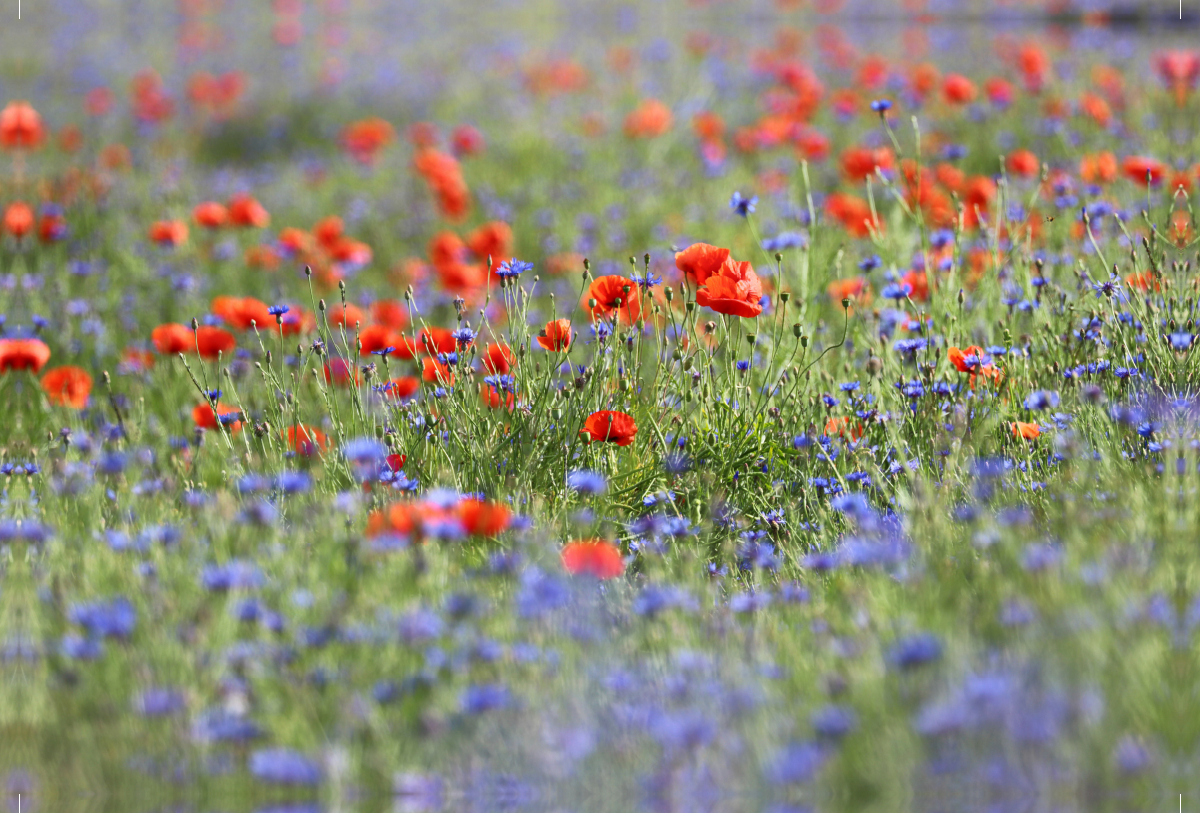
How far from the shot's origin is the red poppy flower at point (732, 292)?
2801mm

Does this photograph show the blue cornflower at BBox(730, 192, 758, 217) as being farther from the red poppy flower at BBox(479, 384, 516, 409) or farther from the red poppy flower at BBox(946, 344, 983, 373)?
the red poppy flower at BBox(479, 384, 516, 409)

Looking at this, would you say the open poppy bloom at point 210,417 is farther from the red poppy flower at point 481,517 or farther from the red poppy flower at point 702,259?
the red poppy flower at point 702,259

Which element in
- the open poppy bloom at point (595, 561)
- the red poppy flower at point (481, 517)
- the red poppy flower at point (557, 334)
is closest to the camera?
the open poppy bloom at point (595, 561)

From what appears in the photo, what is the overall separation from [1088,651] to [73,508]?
2.25 metres

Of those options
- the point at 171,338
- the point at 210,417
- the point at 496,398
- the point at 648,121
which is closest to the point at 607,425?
the point at 496,398

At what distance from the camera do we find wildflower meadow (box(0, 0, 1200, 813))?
1.76 meters

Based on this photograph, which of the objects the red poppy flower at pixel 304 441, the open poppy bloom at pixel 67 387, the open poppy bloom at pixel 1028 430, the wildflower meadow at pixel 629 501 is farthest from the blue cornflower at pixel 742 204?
the open poppy bloom at pixel 67 387

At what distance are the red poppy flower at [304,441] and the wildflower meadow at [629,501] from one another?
0.04m

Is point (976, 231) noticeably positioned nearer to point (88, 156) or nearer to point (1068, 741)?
point (1068, 741)

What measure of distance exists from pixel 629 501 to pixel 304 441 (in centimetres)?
84

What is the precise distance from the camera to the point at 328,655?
1.93 meters

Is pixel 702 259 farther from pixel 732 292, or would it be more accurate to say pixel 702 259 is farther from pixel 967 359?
pixel 967 359

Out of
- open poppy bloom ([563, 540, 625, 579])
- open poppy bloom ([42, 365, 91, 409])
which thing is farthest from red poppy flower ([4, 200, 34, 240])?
open poppy bloom ([563, 540, 625, 579])

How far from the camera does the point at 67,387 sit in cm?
370
